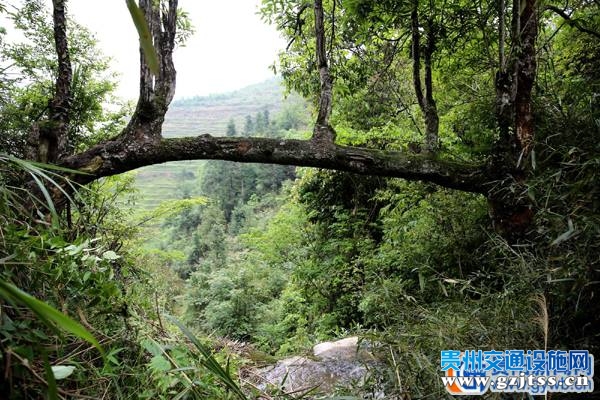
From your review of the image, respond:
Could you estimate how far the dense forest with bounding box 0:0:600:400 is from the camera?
97cm

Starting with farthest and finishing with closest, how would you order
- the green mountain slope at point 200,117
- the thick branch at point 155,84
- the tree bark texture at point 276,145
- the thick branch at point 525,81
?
the green mountain slope at point 200,117, the thick branch at point 155,84, the tree bark texture at point 276,145, the thick branch at point 525,81

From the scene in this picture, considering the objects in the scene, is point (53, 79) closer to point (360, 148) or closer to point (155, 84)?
point (155, 84)

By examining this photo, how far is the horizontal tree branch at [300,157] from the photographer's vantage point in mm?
3291

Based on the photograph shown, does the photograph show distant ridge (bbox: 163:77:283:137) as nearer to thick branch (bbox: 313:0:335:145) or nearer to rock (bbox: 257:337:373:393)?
thick branch (bbox: 313:0:335:145)

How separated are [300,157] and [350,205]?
3606mm

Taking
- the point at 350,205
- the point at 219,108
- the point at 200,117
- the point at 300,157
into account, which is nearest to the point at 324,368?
the point at 300,157

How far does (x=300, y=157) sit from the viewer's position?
345 cm

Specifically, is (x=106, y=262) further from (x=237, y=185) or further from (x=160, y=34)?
(x=237, y=185)

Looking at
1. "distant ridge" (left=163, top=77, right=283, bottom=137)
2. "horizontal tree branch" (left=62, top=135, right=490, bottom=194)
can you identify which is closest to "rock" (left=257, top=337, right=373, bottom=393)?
"horizontal tree branch" (left=62, top=135, right=490, bottom=194)

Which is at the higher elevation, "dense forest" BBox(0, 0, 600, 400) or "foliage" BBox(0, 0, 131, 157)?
"foliage" BBox(0, 0, 131, 157)

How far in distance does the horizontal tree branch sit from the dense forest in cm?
2

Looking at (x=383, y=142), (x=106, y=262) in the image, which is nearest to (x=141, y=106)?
(x=106, y=262)

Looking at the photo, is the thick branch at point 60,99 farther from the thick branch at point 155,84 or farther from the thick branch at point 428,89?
the thick branch at point 428,89

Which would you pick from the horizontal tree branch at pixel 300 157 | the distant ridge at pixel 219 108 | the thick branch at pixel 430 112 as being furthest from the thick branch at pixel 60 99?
the distant ridge at pixel 219 108
